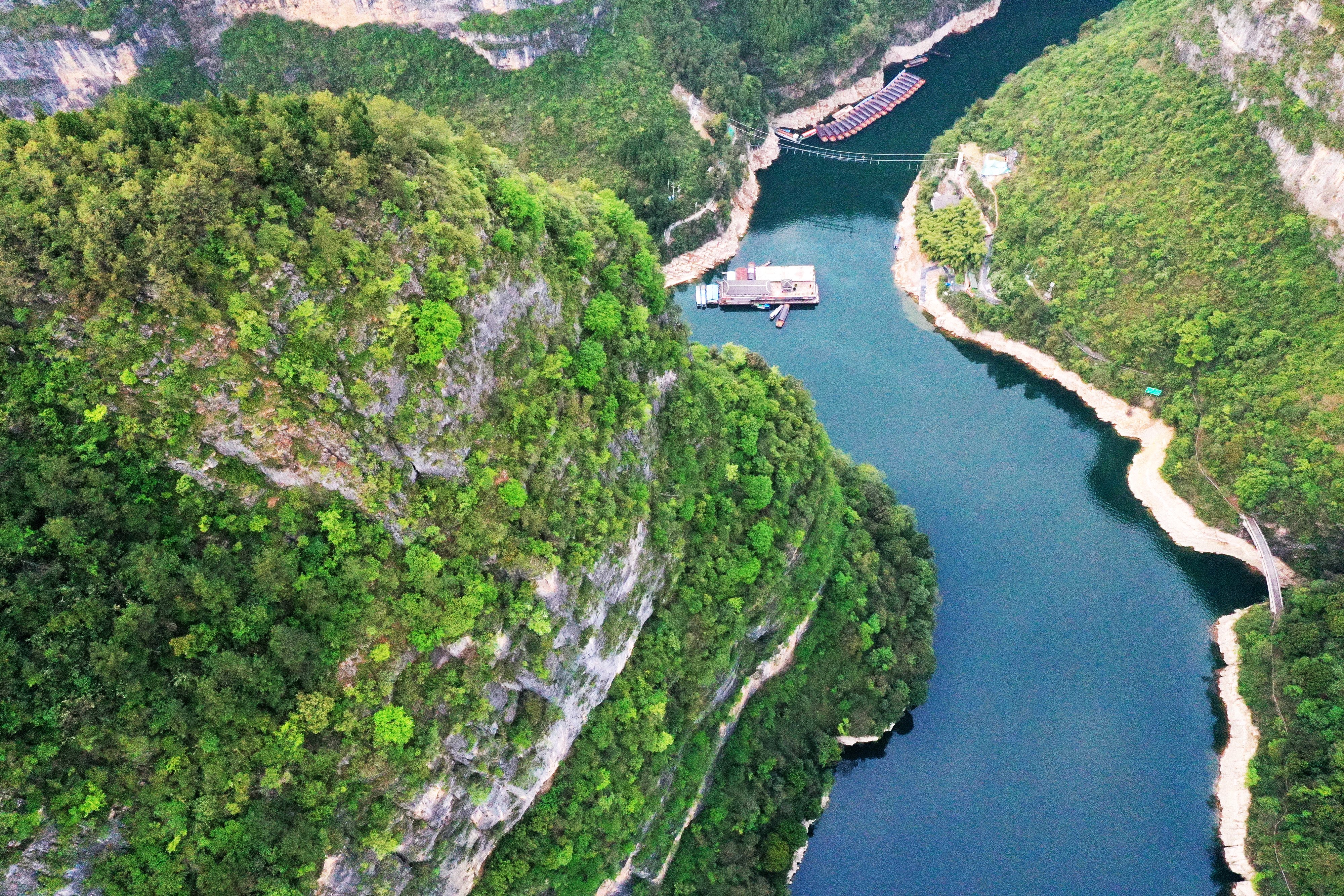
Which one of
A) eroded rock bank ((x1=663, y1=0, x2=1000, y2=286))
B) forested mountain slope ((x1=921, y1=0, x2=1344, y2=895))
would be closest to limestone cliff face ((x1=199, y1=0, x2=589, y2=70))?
eroded rock bank ((x1=663, y1=0, x2=1000, y2=286))

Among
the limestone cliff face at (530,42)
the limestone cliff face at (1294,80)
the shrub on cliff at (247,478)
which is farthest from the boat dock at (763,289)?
the shrub on cliff at (247,478)

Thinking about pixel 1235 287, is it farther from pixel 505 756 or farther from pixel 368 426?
pixel 368 426

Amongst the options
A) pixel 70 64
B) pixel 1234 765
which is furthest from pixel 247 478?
pixel 70 64

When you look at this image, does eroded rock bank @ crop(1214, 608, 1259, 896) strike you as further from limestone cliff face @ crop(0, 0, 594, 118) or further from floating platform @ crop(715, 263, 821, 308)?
limestone cliff face @ crop(0, 0, 594, 118)

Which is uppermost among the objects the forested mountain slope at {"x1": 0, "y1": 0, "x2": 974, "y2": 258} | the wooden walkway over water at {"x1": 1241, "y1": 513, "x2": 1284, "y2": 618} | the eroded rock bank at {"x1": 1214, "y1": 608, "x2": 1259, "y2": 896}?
the forested mountain slope at {"x1": 0, "y1": 0, "x2": 974, "y2": 258}

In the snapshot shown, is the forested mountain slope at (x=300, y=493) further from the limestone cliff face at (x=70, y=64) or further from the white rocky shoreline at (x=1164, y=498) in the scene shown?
the limestone cliff face at (x=70, y=64)
